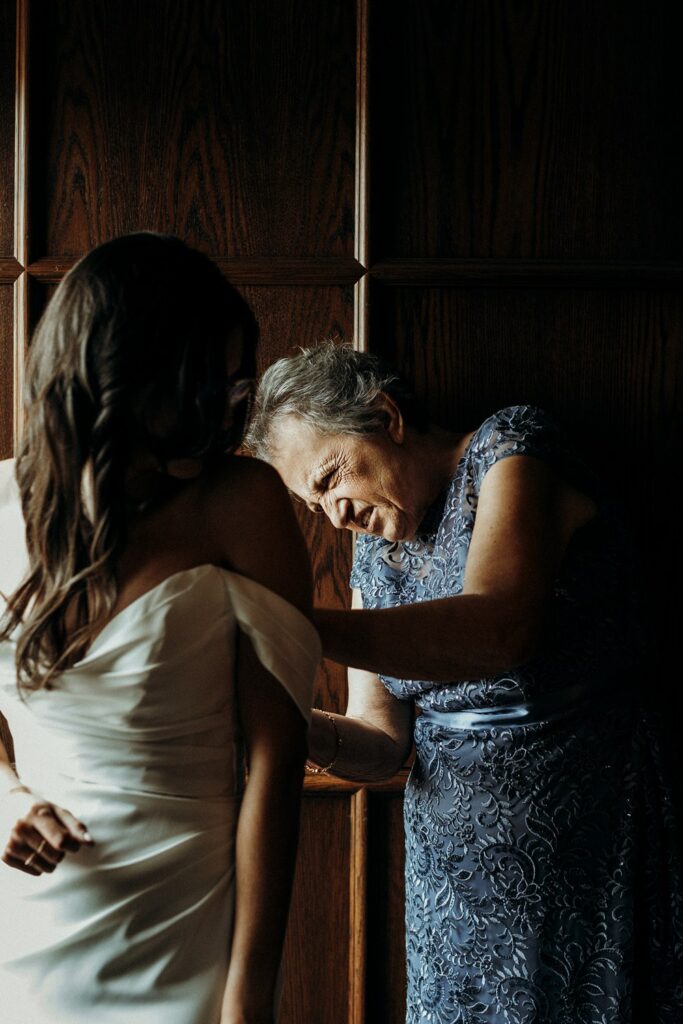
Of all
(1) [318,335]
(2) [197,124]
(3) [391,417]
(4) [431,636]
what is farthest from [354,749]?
(2) [197,124]

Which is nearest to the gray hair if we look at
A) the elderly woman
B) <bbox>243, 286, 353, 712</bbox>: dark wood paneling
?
the elderly woman

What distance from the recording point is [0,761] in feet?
4.11

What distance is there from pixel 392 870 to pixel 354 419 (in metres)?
0.98

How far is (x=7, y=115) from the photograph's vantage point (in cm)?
195

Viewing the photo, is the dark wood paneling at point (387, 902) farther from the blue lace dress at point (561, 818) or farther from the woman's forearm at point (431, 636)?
the woman's forearm at point (431, 636)

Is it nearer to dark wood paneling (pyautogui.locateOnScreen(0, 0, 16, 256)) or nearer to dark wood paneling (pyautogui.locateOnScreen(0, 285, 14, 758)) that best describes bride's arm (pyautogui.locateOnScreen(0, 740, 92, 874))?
dark wood paneling (pyautogui.locateOnScreen(0, 285, 14, 758))

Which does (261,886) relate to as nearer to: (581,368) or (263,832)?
(263,832)

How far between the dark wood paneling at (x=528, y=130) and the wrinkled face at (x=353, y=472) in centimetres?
49

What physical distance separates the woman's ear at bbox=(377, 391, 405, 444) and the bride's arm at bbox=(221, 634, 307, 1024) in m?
0.68

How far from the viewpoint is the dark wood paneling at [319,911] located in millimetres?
2006

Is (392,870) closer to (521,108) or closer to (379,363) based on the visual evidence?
(379,363)

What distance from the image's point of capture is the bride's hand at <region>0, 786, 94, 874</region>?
1.11 metres

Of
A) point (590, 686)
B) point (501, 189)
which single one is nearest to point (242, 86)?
point (501, 189)

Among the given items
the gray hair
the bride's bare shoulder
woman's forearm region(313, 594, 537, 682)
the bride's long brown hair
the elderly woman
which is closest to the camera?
the bride's long brown hair
